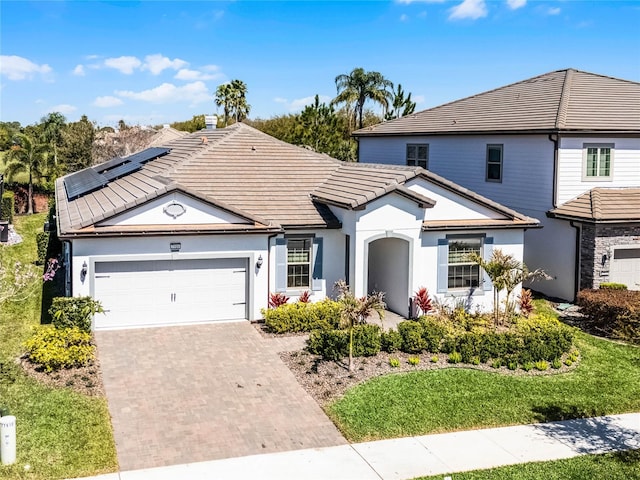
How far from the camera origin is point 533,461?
38.6ft

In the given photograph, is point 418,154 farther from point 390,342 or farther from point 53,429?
point 53,429

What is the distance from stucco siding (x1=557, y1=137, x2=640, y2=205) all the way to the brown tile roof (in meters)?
0.22

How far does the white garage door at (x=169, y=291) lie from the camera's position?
18688mm

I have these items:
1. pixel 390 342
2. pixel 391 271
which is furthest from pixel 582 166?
pixel 390 342

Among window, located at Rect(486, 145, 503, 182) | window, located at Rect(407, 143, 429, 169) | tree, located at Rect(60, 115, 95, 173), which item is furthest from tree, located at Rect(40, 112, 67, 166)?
window, located at Rect(486, 145, 503, 182)

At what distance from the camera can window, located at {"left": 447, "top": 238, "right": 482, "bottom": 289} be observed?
826 inches

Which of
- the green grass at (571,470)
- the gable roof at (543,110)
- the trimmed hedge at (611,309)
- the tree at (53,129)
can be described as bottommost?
the green grass at (571,470)

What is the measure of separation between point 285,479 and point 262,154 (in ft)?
46.9

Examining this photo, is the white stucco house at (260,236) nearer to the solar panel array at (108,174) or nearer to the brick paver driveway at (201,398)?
the solar panel array at (108,174)

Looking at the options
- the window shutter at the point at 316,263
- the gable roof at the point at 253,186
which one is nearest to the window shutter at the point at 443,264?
the gable roof at the point at 253,186

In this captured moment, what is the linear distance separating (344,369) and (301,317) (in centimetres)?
333

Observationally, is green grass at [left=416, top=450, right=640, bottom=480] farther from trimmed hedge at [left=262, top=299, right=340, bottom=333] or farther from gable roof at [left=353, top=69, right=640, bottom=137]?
gable roof at [left=353, top=69, right=640, bottom=137]

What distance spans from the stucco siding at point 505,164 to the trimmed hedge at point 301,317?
9.07 m

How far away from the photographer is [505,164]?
25484mm
